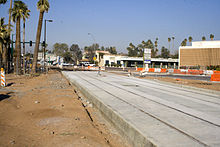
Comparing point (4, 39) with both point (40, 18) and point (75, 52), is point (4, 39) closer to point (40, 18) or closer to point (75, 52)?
point (40, 18)

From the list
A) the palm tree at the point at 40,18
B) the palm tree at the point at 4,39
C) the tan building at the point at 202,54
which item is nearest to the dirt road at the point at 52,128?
the palm tree at the point at 40,18

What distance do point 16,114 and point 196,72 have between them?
1708 inches

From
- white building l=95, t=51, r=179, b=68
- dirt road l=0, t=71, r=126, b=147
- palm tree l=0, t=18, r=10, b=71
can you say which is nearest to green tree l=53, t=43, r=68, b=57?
white building l=95, t=51, r=179, b=68

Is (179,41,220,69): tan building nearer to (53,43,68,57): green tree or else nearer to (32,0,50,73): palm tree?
(32,0,50,73): palm tree

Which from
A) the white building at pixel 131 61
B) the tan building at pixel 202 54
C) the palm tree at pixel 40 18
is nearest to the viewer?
the palm tree at pixel 40 18

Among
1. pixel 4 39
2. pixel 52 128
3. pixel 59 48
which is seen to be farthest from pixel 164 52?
pixel 52 128

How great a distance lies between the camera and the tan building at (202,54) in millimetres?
82750

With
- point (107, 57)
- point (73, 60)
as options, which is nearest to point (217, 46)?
point (107, 57)

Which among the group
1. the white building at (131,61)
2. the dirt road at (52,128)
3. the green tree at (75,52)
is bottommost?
the dirt road at (52,128)

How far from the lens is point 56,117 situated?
8.83 meters

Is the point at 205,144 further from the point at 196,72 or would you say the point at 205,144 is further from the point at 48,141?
the point at 196,72

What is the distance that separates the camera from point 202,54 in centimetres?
8462

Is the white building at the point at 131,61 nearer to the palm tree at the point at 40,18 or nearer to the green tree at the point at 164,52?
the green tree at the point at 164,52

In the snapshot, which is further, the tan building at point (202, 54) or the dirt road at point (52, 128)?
the tan building at point (202, 54)
